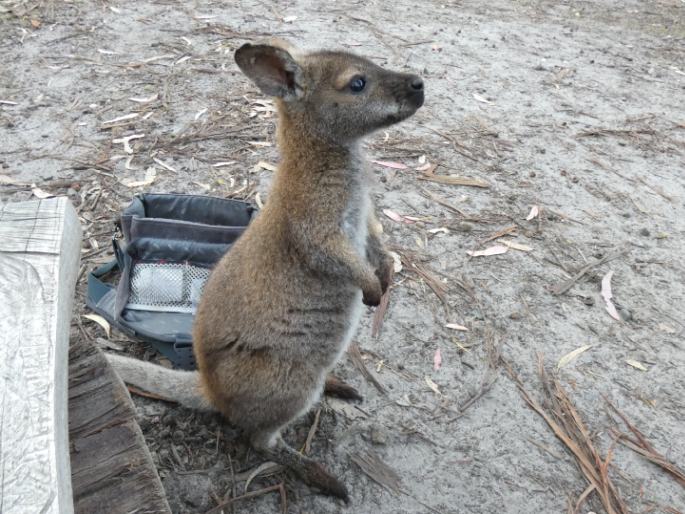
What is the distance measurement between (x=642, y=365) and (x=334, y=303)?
185 centimetres

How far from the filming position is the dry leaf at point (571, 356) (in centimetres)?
338

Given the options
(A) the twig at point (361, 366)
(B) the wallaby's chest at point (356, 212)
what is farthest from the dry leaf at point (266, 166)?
(B) the wallaby's chest at point (356, 212)

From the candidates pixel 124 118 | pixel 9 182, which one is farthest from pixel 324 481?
pixel 124 118

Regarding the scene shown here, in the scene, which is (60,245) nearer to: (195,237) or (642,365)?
(195,237)

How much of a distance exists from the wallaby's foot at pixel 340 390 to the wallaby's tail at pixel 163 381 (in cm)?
61

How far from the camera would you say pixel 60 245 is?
1.68 m

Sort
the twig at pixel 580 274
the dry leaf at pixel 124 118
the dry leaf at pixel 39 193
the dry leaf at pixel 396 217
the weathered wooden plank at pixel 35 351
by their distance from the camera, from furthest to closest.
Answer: the dry leaf at pixel 124 118 < the dry leaf at pixel 396 217 < the dry leaf at pixel 39 193 < the twig at pixel 580 274 < the weathered wooden plank at pixel 35 351

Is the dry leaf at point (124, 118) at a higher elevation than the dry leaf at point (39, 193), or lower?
higher

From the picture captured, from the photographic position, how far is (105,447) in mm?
1939

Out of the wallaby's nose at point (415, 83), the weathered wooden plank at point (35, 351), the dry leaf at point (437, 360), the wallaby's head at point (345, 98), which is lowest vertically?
the dry leaf at point (437, 360)

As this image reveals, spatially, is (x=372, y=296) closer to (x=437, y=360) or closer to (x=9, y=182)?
(x=437, y=360)

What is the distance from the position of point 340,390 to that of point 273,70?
157 cm

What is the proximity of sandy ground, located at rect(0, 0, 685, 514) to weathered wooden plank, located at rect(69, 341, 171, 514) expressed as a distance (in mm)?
733

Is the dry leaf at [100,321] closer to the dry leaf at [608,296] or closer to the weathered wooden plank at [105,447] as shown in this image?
the weathered wooden plank at [105,447]
